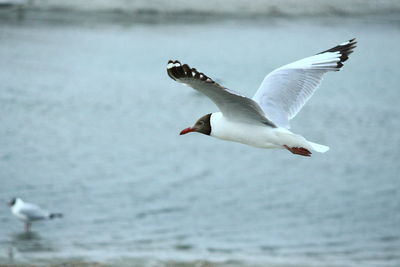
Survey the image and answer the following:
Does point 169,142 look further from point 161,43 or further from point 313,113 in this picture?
point 161,43

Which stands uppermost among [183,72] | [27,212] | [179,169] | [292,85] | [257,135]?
[179,169]

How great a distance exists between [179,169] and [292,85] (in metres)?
5.61

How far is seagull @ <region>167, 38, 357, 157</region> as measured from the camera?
572cm

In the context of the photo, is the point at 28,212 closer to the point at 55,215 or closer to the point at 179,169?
the point at 55,215

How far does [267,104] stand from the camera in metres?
7.07

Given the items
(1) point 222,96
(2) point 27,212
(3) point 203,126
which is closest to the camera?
(1) point 222,96

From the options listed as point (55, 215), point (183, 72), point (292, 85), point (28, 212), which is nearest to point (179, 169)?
point (55, 215)

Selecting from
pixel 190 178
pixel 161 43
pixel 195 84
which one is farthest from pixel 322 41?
pixel 195 84

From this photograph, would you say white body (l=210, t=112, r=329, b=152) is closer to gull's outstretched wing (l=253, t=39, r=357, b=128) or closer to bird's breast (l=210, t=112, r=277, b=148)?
bird's breast (l=210, t=112, r=277, b=148)

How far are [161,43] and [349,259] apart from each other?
1286 centimetres

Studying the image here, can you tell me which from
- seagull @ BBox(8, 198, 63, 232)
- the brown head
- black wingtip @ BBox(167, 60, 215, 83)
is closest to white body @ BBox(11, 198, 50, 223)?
seagull @ BBox(8, 198, 63, 232)

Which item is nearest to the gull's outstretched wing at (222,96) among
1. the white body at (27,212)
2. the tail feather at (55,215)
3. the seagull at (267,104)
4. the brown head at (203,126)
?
the seagull at (267,104)

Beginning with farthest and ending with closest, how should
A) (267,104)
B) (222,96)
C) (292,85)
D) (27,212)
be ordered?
(27,212) < (292,85) < (267,104) < (222,96)

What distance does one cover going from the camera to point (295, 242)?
34.3 feet
